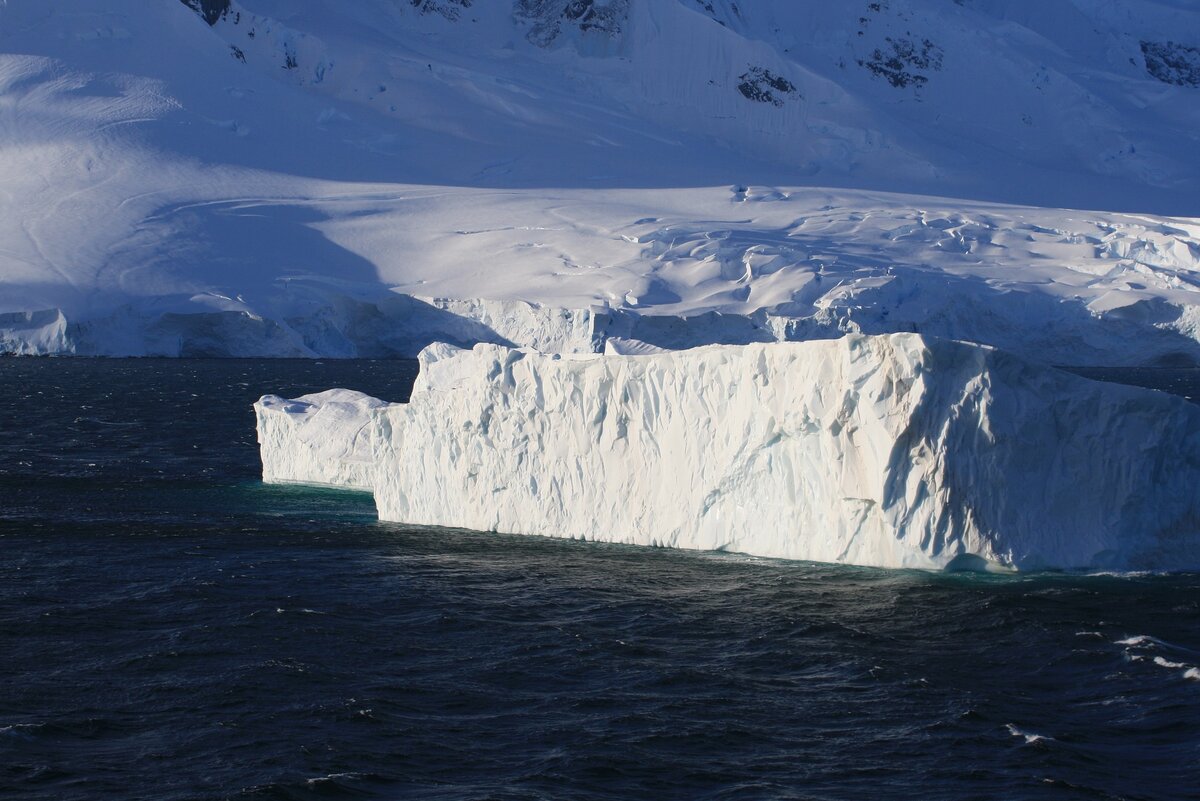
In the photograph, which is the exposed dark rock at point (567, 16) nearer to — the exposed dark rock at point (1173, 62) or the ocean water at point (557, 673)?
the exposed dark rock at point (1173, 62)

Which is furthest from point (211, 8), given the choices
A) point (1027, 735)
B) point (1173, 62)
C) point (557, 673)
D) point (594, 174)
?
point (1027, 735)

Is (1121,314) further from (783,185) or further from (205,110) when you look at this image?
(205,110)

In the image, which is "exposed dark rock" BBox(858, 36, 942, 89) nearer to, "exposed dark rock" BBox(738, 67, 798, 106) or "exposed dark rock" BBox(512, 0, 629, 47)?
"exposed dark rock" BBox(738, 67, 798, 106)

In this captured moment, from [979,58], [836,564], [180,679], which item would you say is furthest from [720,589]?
[979,58]

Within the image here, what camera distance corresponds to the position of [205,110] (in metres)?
109

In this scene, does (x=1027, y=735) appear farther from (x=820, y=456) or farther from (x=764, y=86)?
(x=764, y=86)

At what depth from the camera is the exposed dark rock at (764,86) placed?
444 ft

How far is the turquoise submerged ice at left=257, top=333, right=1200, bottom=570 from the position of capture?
2047cm

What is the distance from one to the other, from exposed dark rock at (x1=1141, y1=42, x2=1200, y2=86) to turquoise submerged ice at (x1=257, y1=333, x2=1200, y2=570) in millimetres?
155156

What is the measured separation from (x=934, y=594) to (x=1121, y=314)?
64659 millimetres

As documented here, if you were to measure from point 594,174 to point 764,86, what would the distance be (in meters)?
28.5

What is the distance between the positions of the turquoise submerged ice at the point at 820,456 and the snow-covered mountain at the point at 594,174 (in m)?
46.6

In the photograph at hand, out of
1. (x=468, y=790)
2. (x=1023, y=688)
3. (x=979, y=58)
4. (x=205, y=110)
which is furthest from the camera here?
(x=979, y=58)

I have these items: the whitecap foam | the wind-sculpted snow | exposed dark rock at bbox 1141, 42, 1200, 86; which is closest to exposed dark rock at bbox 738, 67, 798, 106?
exposed dark rock at bbox 1141, 42, 1200, 86
